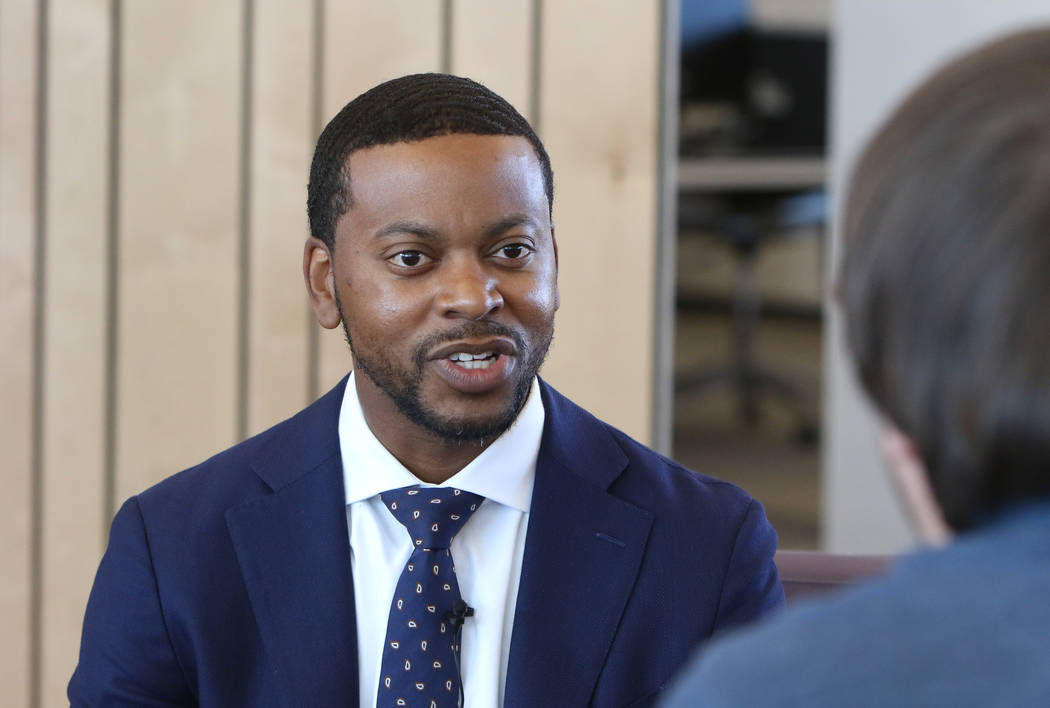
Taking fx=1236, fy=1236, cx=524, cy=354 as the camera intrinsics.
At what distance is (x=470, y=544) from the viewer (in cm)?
144

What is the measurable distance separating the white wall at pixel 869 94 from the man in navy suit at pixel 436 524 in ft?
6.37

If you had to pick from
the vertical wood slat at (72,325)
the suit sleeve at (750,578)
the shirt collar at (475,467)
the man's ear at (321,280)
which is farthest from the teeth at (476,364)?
Result: the vertical wood slat at (72,325)

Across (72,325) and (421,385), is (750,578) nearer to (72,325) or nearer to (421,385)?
(421,385)

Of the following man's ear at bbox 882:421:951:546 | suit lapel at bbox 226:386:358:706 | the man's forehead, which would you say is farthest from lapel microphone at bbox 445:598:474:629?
man's ear at bbox 882:421:951:546

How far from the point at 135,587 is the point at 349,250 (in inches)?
17.8

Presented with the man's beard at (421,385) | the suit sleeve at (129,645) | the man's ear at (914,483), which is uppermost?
the man's ear at (914,483)

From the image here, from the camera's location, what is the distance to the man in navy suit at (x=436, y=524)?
1366mm

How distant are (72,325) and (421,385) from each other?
→ 1.08 metres

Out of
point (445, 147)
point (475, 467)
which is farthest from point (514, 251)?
point (475, 467)

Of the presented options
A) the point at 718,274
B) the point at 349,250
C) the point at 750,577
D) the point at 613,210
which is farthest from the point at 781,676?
the point at 718,274

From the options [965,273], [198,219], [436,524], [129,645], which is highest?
[965,273]

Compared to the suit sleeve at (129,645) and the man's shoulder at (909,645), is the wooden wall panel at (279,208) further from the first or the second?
the man's shoulder at (909,645)

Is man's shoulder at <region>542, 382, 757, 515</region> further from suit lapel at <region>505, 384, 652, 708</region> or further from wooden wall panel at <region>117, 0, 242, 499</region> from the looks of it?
wooden wall panel at <region>117, 0, 242, 499</region>

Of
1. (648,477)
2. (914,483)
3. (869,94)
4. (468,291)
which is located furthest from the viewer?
(869,94)
